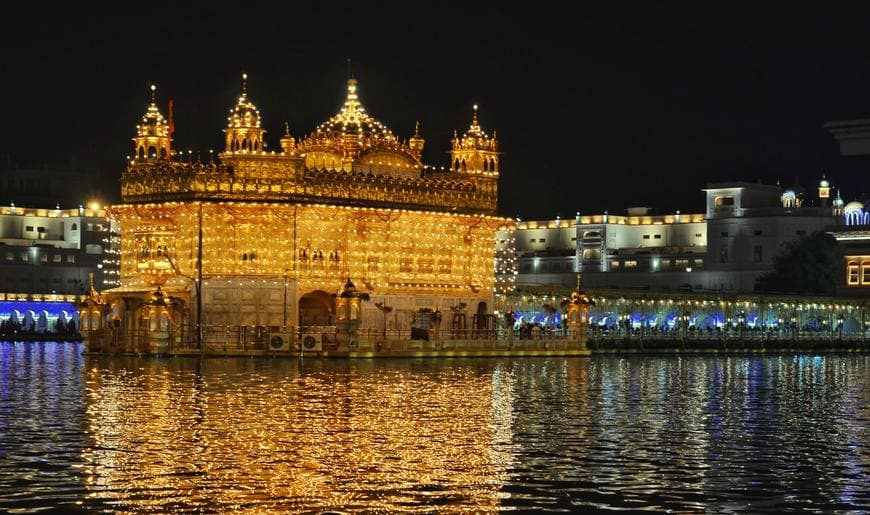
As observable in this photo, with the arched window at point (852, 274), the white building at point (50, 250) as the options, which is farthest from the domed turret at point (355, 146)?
the arched window at point (852, 274)

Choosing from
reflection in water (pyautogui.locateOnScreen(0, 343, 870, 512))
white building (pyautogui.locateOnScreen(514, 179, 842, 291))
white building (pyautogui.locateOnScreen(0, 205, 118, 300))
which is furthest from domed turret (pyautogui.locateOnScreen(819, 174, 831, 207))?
reflection in water (pyautogui.locateOnScreen(0, 343, 870, 512))

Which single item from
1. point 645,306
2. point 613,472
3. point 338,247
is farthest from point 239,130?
point 613,472

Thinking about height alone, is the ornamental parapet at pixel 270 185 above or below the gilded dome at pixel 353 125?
below

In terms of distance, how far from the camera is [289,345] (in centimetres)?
7025

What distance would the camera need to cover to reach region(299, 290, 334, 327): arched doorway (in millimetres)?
77375

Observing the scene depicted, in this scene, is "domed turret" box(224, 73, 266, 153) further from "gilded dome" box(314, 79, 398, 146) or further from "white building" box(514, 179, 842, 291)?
"white building" box(514, 179, 842, 291)

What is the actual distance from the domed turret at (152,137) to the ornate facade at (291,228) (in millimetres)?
65

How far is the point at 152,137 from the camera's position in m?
78.2

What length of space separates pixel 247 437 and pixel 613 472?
7822 millimetres

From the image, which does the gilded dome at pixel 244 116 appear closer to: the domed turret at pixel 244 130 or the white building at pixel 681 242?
the domed turret at pixel 244 130

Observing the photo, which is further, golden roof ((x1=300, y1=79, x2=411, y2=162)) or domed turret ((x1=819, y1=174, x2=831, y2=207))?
domed turret ((x1=819, y1=174, x2=831, y2=207))

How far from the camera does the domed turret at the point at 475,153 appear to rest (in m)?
83.4

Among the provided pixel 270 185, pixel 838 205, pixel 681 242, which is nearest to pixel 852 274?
pixel 838 205

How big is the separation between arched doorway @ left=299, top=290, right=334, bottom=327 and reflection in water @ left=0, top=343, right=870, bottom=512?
2358cm
